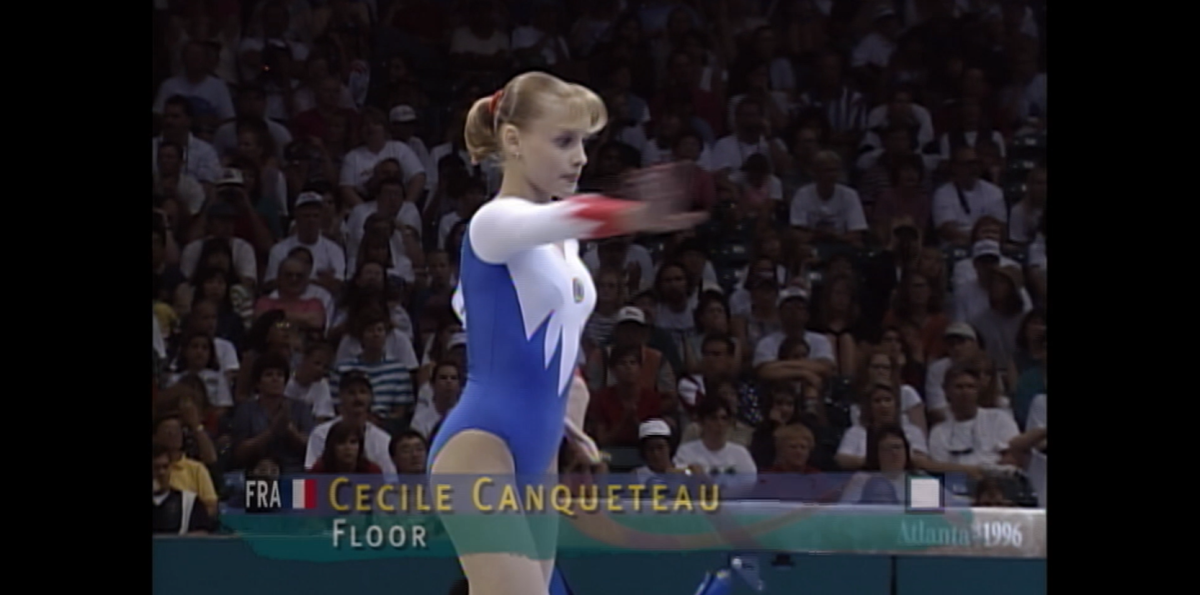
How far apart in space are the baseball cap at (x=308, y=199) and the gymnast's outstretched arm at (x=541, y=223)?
73cm

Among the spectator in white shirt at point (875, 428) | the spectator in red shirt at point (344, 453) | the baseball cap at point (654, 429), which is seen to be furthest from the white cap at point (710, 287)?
the spectator in red shirt at point (344, 453)

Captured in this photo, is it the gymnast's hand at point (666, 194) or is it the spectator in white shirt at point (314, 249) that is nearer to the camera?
the gymnast's hand at point (666, 194)

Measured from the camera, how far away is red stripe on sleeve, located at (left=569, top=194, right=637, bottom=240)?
4438mm

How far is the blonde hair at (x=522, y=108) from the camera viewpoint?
188 inches

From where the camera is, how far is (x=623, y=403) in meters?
5.06

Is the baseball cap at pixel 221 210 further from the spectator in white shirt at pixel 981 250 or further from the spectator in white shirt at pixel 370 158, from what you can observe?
the spectator in white shirt at pixel 981 250

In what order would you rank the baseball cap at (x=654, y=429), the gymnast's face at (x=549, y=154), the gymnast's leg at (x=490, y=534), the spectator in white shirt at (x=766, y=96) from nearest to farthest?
the gymnast's leg at (x=490, y=534) → the gymnast's face at (x=549, y=154) → the baseball cap at (x=654, y=429) → the spectator in white shirt at (x=766, y=96)

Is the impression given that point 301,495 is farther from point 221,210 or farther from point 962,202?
point 962,202

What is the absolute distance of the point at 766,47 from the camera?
16.9 ft

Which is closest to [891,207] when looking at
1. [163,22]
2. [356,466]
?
[356,466]

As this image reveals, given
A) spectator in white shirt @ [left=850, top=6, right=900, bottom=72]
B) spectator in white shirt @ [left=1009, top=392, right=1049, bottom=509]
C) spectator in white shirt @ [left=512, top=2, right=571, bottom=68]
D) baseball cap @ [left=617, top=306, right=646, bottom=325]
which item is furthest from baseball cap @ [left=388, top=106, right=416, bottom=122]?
spectator in white shirt @ [left=1009, top=392, right=1049, bottom=509]

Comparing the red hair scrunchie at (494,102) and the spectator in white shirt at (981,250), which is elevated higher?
the red hair scrunchie at (494,102)

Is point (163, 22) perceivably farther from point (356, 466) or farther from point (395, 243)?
point (356, 466)

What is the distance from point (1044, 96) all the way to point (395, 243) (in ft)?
6.15
